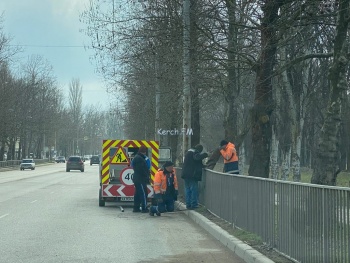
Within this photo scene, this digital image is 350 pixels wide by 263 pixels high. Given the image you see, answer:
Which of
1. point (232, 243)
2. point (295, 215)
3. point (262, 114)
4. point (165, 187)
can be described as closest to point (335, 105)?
point (232, 243)

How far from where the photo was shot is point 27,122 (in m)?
84.1

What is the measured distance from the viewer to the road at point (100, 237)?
11078 millimetres

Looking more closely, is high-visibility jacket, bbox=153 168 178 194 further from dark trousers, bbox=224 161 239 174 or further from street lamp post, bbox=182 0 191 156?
street lamp post, bbox=182 0 191 156

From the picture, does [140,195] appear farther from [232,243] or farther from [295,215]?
[295,215]

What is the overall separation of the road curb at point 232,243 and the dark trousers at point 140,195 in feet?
8.94

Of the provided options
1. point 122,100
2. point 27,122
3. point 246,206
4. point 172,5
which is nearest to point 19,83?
point 27,122

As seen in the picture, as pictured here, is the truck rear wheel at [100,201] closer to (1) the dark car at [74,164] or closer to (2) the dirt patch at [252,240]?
(2) the dirt patch at [252,240]

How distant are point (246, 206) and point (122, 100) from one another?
37.6m

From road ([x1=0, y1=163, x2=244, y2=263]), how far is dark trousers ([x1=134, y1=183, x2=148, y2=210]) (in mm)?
454

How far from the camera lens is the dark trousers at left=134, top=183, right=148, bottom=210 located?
19.4 m

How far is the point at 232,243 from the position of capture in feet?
38.5

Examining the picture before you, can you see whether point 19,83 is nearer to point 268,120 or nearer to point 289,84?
point 289,84

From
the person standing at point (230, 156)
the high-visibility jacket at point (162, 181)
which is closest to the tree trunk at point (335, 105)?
the person standing at point (230, 156)

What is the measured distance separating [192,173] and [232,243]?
22.9 ft
